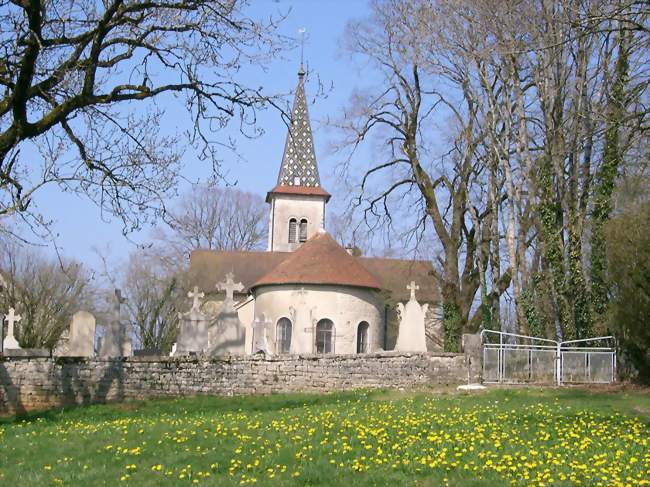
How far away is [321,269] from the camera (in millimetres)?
39031

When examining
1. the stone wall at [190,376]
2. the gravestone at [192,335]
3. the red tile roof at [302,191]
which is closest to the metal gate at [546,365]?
the stone wall at [190,376]

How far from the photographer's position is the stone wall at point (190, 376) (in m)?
19.2

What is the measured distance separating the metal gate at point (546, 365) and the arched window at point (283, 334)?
67.4 feet

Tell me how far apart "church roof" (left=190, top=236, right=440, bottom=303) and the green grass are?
33054 millimetres

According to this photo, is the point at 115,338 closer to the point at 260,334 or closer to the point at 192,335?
the point at 192,335

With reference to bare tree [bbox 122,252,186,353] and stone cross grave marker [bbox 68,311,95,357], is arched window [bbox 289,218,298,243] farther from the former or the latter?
stone cross grave marker [bbox 68,311,95,357]

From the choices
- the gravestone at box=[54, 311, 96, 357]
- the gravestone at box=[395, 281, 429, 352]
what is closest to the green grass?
the gravestone at box=[54, 311, 96, 357]

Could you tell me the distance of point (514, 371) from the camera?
1902cm

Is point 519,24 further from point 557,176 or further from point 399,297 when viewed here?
point 399,297

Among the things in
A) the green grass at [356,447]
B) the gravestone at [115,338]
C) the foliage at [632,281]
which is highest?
the foliage at [632,281]

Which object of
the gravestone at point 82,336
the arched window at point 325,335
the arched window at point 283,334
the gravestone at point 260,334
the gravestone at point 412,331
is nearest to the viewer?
the gravestone at point 82,336

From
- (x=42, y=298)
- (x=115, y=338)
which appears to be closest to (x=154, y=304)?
(x=42, y=298)

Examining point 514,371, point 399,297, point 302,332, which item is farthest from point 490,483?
point 399,297

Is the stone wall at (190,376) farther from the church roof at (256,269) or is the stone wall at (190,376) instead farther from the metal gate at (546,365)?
the church roof at (256,269)
